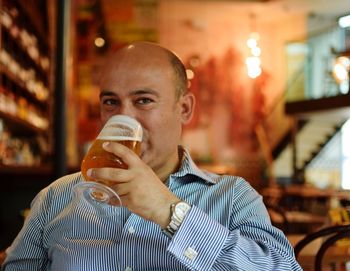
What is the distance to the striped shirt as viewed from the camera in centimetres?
116

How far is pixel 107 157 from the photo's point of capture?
1.03 meters

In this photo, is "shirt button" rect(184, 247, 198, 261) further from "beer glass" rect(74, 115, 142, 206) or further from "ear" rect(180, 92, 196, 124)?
"ear" rect(180, 92, 196, 124)

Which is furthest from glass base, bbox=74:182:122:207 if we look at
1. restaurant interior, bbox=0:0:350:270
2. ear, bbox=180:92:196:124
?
restaurant interior, bbox=0:0:350:270

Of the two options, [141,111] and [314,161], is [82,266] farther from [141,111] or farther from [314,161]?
[314,161]

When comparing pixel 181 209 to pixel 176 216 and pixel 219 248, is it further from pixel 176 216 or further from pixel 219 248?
pixel 219 248

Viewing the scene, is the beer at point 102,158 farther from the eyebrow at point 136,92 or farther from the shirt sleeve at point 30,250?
the shirt sleeve at point 30,250

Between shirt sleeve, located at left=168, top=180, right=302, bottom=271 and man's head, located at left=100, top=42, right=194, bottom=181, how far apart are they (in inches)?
10.4

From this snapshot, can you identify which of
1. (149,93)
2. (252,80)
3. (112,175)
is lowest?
(252,80)

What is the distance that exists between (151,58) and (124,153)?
486mm

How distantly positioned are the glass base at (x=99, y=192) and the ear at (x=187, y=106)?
1.71 feet

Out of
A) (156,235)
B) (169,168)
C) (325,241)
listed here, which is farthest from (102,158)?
(325,241)

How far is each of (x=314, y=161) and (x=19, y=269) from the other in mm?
11216

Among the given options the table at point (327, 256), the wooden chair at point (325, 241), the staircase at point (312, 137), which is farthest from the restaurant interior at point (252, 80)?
the wooden chair at point (325, 241)

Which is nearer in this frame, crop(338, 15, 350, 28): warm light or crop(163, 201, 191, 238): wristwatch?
crop(163, 201, 191, 238): wristwatch
